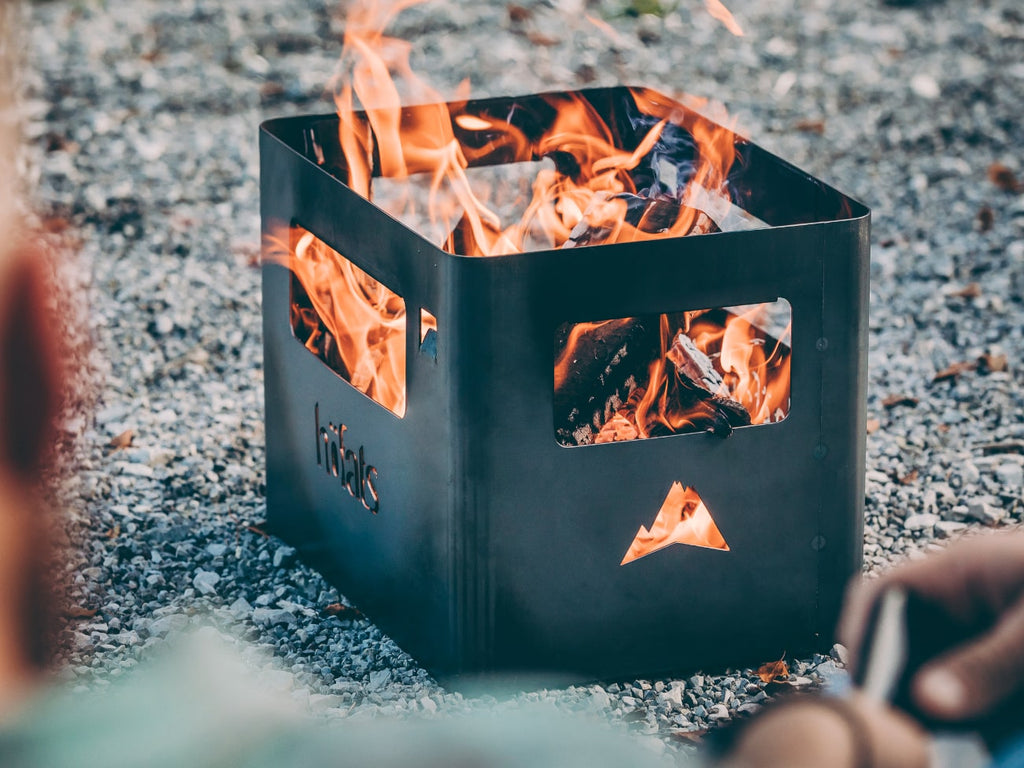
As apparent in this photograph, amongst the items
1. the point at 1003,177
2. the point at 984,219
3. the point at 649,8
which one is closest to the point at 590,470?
the point at 984,219

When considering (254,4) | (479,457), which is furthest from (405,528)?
(254,4)

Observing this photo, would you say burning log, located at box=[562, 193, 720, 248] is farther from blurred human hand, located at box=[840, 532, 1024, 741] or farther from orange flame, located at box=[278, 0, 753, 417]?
blurred human hand, located at box=[840, 532, 1024, 741]

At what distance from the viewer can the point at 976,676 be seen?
1013mm

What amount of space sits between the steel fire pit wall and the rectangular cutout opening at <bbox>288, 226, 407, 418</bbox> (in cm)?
9

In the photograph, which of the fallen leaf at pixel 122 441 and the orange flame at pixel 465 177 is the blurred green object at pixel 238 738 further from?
the fallen leaf at pixel 122 441

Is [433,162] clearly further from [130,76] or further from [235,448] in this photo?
[130,76]

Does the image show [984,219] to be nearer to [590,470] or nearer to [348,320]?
[348,320]

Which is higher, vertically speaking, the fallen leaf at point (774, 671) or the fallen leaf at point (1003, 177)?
the fallen leaf at point (1003, 177)

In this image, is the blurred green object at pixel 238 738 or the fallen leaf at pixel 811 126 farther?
the fallen leaf at pixel 811 126

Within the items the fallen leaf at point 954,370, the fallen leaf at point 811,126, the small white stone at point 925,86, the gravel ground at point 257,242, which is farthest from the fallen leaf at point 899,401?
the small white stone at point 925,86

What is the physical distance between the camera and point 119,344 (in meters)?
4.43

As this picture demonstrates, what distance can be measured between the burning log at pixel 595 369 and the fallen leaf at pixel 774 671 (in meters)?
0.55

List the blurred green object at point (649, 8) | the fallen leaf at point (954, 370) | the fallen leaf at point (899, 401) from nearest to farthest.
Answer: the fallen leaf at point (899, 401) < the fallen leaf at point (954, 370) < the blurred green object at point (649, 8)

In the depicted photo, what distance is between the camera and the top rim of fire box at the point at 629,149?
3.00 metres
